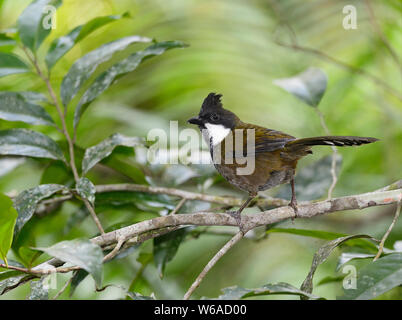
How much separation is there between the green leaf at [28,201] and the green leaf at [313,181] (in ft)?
3.72

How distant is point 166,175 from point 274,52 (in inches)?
63.4

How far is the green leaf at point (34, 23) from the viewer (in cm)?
205

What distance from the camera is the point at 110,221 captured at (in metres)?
3.00

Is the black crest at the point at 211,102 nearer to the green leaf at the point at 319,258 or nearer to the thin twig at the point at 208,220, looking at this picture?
the thin twig at the point at 208,220

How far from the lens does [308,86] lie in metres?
2.22

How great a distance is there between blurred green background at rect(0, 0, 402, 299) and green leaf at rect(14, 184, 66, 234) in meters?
1.33

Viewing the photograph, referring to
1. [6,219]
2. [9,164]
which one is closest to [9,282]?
[6,219]

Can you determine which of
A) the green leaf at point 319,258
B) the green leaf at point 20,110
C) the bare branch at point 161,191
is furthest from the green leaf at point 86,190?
the green leaf at point 319,258

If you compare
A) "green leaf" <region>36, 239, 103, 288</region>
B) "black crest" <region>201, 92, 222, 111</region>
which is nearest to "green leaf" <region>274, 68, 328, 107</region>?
"black crest" <region>201, 92, 222, 111</region>

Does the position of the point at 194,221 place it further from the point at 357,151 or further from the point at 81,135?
the point at 357,151

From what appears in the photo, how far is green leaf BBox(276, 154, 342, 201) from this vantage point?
2264 mm

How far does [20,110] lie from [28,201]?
0.48m

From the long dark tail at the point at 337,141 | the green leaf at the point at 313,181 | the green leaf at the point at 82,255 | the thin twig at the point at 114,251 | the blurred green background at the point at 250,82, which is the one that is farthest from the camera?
the blurred green background at the point at 250,82

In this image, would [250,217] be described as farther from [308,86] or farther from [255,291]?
[308,86]
